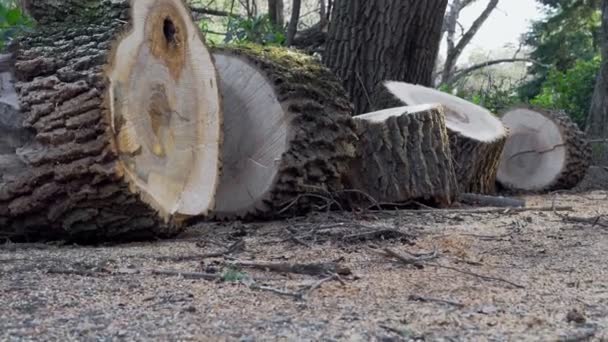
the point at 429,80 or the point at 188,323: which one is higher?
the point at 429,80

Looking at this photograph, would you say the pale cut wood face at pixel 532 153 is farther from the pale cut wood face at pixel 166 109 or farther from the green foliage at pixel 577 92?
the green foliage at pixel 577 92

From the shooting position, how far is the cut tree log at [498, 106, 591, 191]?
6570mm

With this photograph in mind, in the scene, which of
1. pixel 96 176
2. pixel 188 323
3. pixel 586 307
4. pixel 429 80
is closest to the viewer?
pixel 188 323

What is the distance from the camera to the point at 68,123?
10.2 ft

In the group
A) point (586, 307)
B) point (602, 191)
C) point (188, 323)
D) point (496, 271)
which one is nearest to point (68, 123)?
point (188, 323)

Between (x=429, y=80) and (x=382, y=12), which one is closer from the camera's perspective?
(x=382, y=12)

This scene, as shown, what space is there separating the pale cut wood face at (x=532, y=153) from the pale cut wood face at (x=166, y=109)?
11.7ft

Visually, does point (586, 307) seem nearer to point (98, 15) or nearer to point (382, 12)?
point (98, 15)

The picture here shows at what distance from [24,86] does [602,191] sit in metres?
4.95

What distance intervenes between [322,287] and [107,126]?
1174mm

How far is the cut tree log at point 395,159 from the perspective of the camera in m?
4.52

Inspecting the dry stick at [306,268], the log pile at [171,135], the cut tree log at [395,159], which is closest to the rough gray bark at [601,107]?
the log pile at [171,135]

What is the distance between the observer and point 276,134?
4125 millimetres

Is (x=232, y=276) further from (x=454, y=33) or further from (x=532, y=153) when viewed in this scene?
(x=454, y=33)
